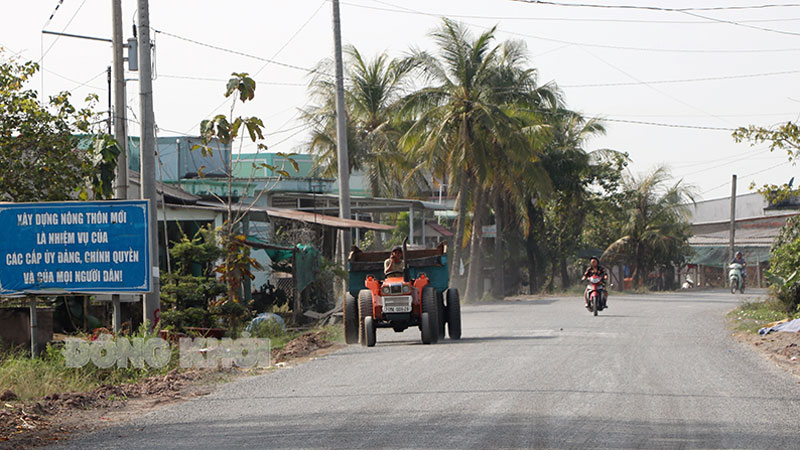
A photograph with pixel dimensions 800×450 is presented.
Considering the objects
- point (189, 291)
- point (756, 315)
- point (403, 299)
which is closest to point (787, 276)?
point (756, 315)

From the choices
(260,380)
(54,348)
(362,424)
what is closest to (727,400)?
(362,424)

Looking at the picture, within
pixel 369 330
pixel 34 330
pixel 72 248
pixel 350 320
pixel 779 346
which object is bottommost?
pixel 779 346

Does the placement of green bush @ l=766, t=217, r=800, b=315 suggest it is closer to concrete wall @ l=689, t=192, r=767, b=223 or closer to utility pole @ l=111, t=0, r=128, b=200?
utility pole @ l=111, t=0, r=128, b=200

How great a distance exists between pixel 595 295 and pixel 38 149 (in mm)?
14002

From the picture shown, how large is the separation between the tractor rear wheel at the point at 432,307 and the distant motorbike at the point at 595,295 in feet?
29.1

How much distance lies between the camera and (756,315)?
2306cm

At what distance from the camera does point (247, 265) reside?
1936 cm

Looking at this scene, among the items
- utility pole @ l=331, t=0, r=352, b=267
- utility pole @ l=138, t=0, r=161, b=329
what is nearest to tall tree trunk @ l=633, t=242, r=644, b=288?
utility pole @ l=331, t=0, r=352, b=267

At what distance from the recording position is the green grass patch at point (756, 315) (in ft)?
67.0

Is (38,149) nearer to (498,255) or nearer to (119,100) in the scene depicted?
(119,100)

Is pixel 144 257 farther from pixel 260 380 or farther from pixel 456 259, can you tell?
pixel 456 259

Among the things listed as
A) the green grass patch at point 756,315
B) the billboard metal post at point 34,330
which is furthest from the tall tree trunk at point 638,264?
the billboard metal post at point 34,330

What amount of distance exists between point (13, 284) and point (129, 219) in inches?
75.7

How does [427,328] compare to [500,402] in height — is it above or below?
above
